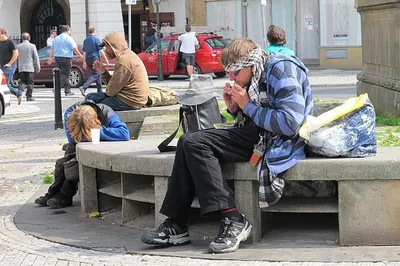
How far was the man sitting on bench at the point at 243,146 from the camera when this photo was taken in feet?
20.6

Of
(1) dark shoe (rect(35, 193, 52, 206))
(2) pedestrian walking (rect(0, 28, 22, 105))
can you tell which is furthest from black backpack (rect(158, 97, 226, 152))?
(2) pedestrian walking (rect(0, 28, 22, 105))

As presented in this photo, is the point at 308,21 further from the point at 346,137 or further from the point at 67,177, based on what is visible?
the point at 346,137

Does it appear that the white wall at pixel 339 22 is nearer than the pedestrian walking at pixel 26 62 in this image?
No

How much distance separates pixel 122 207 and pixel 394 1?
5.17 m

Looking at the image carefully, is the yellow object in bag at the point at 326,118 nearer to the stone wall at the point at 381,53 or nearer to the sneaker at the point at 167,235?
the sneaker at the point at 167,235

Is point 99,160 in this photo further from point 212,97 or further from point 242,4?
point 242,4

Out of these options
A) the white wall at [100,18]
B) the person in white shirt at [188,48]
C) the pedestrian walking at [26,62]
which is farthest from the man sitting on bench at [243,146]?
the white wall at [100,18]

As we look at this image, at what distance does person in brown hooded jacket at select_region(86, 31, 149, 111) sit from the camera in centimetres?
1091

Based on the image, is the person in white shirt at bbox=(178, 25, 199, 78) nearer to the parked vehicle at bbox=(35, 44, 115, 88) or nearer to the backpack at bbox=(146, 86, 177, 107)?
the parked vehicle at bbox=(35, 44, 115, 88)

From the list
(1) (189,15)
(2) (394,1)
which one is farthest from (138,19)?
(2) (394,1)

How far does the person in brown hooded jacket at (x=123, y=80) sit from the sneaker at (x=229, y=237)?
4847 mm

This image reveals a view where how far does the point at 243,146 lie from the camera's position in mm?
6473

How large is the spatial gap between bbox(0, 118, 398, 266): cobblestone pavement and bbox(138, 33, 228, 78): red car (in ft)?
42.7

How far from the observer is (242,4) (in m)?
37.5
